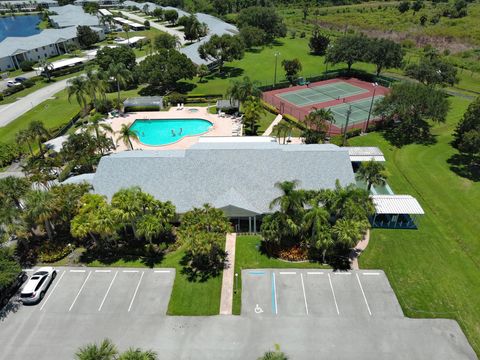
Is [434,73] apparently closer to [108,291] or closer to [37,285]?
[108,291]

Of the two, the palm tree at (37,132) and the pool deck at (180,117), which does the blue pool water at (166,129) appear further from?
the palm tree at (37,132)

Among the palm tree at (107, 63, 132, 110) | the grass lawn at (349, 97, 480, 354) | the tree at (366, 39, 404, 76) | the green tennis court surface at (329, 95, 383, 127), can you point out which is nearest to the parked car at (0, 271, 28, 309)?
the grass lawn at (349, 97, 480, 354)

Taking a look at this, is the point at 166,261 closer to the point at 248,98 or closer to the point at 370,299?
the point at 370,299

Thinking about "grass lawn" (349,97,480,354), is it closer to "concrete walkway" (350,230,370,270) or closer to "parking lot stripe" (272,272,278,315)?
"concrete walkway" (350,230,370,270)

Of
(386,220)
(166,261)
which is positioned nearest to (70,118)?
(166,261)

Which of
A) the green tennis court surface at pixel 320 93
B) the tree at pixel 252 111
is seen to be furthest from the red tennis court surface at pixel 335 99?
A: the tree at pixel 252 111
